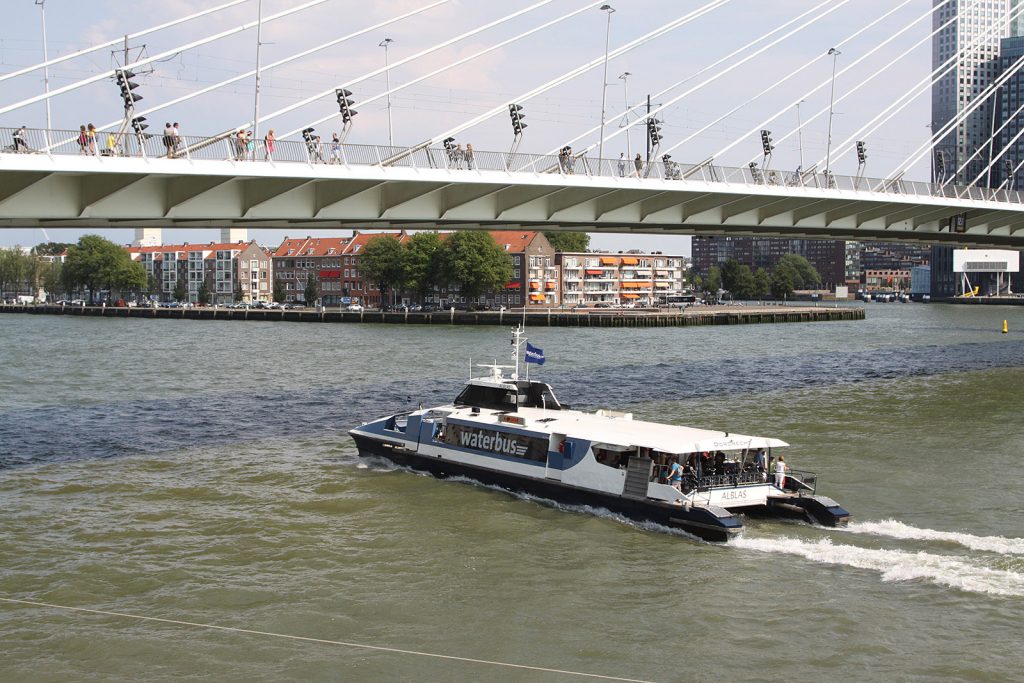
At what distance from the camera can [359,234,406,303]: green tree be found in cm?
12212

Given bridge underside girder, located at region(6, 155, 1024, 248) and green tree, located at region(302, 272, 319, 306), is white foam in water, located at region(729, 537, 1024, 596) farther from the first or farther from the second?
green tree, located at region(302, 272, 319, 306)

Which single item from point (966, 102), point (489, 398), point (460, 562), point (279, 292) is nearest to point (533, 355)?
point (489, 398)

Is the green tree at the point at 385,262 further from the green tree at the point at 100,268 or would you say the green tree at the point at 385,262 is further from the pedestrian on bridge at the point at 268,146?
the pedestrian on bridge at the point at 268,146

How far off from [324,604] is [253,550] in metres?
3.11

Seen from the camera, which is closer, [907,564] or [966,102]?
[907,564]

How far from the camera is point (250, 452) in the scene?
2625cm

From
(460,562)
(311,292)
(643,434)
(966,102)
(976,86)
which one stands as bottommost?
(460,562)

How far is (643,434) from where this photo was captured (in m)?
20.8

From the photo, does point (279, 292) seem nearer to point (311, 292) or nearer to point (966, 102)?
point (311, 292)

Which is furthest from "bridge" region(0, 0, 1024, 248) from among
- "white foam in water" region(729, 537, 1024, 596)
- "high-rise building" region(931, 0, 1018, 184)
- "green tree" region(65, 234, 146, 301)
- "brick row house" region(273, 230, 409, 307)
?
"green tree" region(65, 234, 146, 301)

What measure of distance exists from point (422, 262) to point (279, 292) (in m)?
46.5

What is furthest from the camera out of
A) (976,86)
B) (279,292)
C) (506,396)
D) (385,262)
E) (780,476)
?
(279,292)

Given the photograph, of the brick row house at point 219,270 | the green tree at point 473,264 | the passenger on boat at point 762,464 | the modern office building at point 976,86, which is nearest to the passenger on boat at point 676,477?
the passenger on boat at point 762,464

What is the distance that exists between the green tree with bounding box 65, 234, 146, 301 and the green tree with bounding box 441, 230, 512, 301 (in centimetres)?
6027
